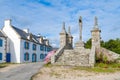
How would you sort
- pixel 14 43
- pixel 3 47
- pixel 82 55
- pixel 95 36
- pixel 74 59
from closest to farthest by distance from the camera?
pixel 74 59 → pixel 82 55 → pixel 95 36 → pixel 3 47 → pixel 14 43

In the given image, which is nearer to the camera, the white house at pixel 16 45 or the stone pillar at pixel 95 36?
the stone pillar at pixel 95 36

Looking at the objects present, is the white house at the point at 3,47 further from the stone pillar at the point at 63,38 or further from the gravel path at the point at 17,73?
the gravel path at the point at 17,73

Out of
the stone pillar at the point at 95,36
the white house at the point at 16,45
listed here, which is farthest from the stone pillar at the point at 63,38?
the white house at the point at 16,45

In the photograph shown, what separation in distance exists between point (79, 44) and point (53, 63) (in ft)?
31.2

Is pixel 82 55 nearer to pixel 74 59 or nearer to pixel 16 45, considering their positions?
pixel 74 59

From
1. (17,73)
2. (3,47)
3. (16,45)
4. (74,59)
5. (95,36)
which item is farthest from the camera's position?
(16,45)

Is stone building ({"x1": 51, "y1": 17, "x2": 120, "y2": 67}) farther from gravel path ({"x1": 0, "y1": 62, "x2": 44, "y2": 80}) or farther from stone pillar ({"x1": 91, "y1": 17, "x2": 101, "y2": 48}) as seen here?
gravel path ({"x1": 0, "y1": 62, "x2": 44, "y2": 80})

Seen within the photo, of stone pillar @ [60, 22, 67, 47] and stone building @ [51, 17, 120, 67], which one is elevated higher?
stone pillar @ [60, 22, 67, 47]

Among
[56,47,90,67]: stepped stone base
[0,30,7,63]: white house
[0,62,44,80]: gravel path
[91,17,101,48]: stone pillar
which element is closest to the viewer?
[0,62,44,80]: gravel path

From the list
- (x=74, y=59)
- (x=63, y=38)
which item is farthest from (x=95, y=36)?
(x=63, y=38)

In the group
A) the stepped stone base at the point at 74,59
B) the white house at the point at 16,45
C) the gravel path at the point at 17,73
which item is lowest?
the gravel path at the point at 17,73

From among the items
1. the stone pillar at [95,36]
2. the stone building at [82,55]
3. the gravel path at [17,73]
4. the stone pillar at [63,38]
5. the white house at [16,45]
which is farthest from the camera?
the white house at [16,45]

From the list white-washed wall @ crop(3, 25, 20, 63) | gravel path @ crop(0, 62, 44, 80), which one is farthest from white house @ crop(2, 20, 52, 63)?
gravel path @ crop(0, 62, 44, 80)

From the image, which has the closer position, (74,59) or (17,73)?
(17,73)
